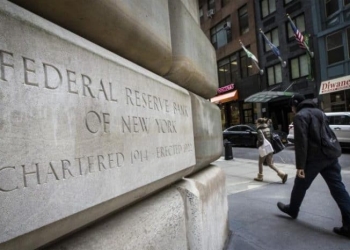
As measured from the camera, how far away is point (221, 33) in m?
32.2

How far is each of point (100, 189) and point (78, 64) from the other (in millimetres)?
539

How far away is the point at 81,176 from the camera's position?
1266 mm

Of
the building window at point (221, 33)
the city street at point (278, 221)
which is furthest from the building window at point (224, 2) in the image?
the city street at point (278, 221)

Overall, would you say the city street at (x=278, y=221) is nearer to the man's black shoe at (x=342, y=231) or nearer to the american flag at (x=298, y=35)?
the man's black shoe at (x=342, y=231)

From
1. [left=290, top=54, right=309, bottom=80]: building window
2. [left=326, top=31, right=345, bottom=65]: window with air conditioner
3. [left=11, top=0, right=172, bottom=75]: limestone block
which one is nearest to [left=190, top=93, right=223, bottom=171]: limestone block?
A: [left=11, top=0, right=172, bottom=75]: limestone block

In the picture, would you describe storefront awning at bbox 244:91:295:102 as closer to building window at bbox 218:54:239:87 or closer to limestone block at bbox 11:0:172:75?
building window at bbox 218:54:239:87

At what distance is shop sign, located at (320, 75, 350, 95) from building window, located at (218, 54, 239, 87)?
1029 centimetres

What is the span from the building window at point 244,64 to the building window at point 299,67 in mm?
5087

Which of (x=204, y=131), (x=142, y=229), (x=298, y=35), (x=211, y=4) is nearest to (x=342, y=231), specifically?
(x=204, y=131)

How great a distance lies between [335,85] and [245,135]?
6597 mm

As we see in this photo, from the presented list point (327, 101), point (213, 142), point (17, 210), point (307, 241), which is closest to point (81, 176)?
point (17, 210)

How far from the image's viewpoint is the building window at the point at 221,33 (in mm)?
30750

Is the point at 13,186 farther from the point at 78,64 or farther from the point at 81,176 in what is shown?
the point at 78,64

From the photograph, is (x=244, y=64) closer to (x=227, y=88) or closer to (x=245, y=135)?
(x=227, y=88)
